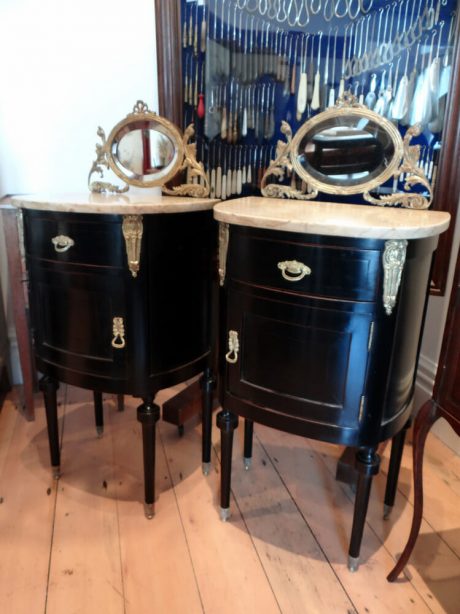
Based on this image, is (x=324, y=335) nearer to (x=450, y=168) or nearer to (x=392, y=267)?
(x=392, y=267)

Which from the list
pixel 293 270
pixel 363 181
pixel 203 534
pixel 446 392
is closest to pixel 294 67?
pixel 363 181

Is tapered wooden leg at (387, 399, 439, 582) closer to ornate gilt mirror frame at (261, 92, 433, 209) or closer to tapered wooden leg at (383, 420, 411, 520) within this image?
tapered wooden leg at (383, 420, 411, 520)

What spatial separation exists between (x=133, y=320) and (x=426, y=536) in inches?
40.6

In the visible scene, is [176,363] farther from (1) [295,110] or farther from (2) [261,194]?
(1) [295,110]

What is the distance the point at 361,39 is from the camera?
144 cm

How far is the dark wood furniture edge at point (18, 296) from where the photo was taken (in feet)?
5.26

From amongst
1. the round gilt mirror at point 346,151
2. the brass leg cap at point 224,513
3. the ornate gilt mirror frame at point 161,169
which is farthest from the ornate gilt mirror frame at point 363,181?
the brass leg cap at point 224,513

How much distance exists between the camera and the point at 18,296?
1.69 metres

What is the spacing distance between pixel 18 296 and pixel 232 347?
0.93 metres

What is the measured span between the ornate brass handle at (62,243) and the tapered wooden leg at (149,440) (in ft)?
1.55

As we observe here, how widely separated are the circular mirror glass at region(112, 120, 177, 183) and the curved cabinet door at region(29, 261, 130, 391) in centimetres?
49

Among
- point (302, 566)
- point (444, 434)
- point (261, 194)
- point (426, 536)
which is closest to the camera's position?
point (302, 566)

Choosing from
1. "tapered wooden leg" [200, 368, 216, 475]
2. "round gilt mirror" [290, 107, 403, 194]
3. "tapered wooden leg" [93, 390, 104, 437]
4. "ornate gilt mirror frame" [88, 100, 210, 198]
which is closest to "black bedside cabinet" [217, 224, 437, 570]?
"tapered wooden leg" [200, 368, 216, 475]

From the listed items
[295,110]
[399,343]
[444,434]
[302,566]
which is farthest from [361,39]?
[302,566]
